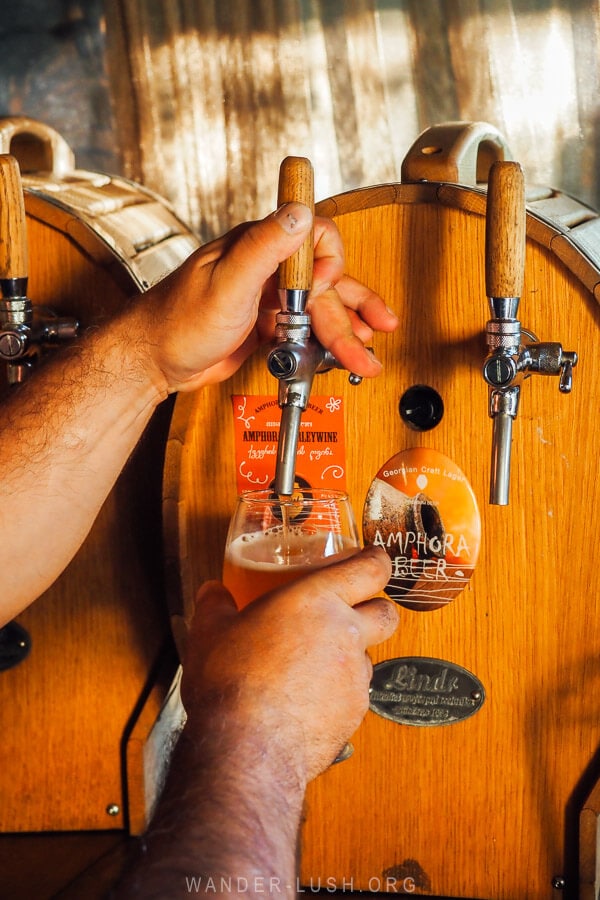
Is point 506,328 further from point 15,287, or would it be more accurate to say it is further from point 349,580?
point 15,287

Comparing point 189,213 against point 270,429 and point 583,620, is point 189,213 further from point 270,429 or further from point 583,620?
point 583,620

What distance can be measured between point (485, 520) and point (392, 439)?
170mm

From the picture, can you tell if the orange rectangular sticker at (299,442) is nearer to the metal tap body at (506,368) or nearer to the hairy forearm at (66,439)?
the hairy forearm at (66,439)

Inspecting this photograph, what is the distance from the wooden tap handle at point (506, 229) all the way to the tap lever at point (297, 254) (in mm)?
220

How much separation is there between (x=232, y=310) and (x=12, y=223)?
1.25ft

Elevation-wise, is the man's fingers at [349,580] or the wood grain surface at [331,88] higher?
the wood grain surface at [331,88]

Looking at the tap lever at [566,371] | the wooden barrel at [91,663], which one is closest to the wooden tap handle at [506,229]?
the tap lever at [566,371]

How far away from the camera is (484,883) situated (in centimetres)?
133

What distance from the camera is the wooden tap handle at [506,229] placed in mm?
1100

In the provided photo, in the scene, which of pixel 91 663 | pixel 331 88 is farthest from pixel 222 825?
pixel 331 88

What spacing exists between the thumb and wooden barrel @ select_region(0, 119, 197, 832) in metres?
0.41

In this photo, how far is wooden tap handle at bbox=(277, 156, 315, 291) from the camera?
3.76 ft

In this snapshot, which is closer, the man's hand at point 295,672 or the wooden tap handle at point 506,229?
the man's hand at point 295,672

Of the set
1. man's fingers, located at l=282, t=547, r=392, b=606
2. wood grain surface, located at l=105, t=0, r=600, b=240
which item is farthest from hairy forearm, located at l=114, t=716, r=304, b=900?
→ wood grain surface, located at l=105, t=0, r=600, b=240
